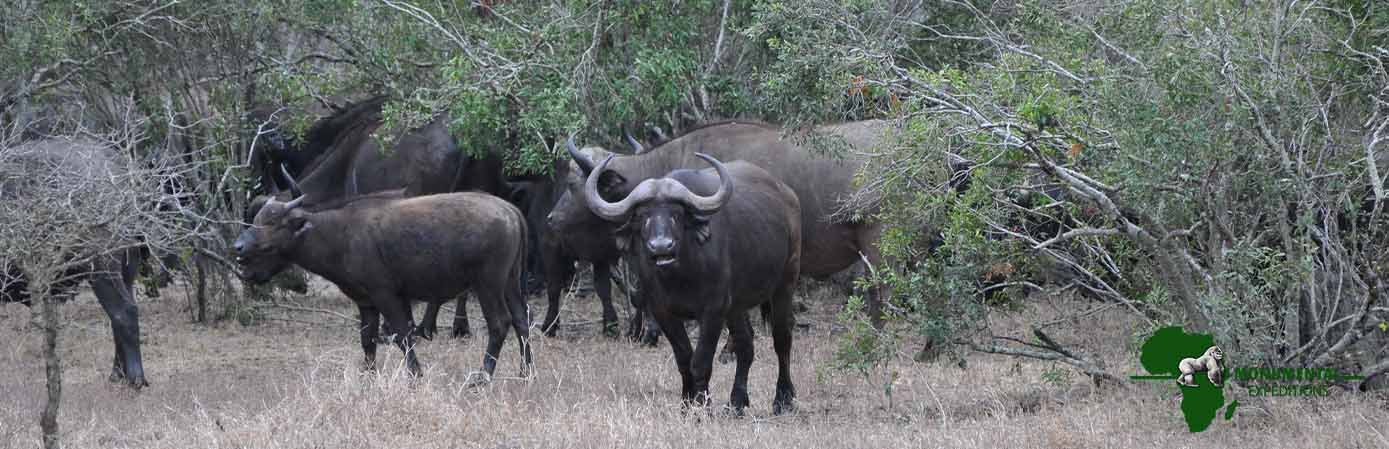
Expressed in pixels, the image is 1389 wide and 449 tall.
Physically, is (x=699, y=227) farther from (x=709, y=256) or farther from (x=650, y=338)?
(x=650, y=338)

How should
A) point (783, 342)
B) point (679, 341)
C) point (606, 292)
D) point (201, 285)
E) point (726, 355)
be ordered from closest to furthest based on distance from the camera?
point (679, 341) → point (783, 342) → point (726, 355) → point (606, 292) → point (201, 285)

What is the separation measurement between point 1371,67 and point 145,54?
9689 millimetres

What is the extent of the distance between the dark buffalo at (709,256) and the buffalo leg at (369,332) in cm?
260

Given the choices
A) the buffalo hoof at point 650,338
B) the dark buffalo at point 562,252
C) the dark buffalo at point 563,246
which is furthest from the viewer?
the buffalo hoof at point 650,338

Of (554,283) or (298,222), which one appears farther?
(554,283)

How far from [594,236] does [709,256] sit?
3.48 metres

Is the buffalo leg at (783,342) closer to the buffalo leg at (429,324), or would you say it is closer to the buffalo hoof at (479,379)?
the buffalo hoof at (479,379)

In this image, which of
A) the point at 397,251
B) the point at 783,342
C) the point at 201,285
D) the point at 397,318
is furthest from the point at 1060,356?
the point at 201,285

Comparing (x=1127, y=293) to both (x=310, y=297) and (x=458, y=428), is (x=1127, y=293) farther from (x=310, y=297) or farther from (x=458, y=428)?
(x=310, y=297)

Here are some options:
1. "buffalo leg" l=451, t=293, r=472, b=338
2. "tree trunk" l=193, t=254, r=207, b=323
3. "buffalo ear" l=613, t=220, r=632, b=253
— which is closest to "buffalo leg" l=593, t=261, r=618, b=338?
"buffalo leg" l=451, t=293, r=472, b=338

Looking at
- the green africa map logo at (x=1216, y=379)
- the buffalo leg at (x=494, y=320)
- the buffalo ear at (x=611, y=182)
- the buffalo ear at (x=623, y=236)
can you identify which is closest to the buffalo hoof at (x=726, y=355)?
the buffalo ear at (x=611, y=182)

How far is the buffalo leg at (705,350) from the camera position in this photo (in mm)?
8656

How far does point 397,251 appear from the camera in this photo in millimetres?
10914

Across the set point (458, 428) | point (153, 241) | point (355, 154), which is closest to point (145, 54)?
point (355, 154)
